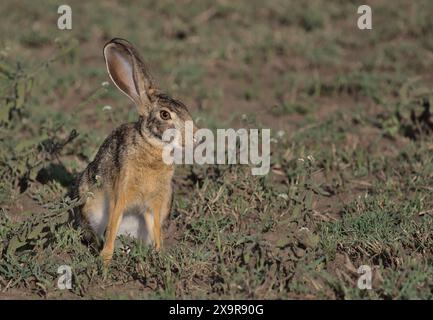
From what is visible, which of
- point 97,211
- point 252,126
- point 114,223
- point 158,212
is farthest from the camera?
point 252,126

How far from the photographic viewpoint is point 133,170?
205 inches

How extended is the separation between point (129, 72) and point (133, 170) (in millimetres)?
725

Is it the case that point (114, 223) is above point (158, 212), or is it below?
below

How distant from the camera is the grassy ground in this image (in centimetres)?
497

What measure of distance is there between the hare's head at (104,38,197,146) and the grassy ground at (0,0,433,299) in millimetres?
714

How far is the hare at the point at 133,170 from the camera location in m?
5.20

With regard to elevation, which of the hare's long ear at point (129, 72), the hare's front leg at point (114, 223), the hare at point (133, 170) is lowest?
the hare's front leg at point (114, 223)

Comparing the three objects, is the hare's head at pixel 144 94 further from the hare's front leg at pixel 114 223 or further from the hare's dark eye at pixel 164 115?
the hare's front leg at pixel 114 223

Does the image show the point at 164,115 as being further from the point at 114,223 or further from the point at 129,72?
the point at 114,223

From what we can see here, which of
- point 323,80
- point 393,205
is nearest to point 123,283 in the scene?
point 393,205

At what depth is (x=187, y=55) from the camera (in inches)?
386

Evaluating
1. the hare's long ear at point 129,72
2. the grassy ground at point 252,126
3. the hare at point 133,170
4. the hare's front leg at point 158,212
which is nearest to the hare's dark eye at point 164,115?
the hare at point 133,170

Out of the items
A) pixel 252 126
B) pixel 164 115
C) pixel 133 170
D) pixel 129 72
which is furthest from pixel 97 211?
pixel 252 126
